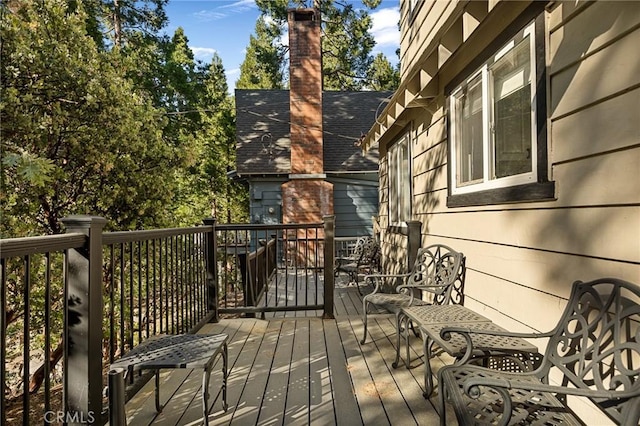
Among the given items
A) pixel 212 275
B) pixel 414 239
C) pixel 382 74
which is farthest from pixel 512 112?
pixel 382 74

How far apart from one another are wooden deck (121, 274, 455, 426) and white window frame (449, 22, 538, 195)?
1.34m

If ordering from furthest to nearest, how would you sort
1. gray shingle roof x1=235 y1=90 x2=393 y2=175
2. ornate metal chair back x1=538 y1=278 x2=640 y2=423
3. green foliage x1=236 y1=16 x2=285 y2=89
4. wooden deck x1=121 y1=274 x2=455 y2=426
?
green foliage x1=236 y1=16 x2=285 y2=89 < gray shingle roof x1=235 y1=90 x2=393 y2=175 < wooden deck x1=121 y1=274 x2=455 y2=426 < ornate metal chair back x1=538 y1=278 x2=640 y2=423

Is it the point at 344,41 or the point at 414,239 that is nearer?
the point at 414,239

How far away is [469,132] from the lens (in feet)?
9.56

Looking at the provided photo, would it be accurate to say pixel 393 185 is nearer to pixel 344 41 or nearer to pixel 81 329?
pixel 81 329

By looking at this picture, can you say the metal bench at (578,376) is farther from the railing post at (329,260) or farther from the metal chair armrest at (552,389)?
the railing post at (329,260)

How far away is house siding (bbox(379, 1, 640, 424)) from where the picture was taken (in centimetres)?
142

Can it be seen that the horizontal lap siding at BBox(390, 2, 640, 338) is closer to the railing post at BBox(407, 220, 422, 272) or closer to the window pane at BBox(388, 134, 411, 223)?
the railing post at BBox(407, 220, 422, 272)

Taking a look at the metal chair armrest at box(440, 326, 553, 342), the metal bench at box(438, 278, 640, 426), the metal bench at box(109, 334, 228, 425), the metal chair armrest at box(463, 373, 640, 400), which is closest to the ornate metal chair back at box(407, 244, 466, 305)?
the metal chair armrest at box(440, 326, 553, 342)

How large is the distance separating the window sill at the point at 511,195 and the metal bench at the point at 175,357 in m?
1.83

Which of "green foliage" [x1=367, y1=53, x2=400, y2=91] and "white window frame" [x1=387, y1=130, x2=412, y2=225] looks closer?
"white window frame" [x1=387, y1=130, x2=412, y2=225]

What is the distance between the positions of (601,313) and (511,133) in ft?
4.19

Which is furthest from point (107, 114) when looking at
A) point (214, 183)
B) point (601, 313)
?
point (214, 183)

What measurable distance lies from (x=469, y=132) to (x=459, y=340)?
168 centimetres
